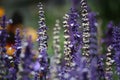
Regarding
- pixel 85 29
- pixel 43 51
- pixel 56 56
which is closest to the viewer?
pixel 43 51

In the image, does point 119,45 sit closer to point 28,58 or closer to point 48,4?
point 28,58

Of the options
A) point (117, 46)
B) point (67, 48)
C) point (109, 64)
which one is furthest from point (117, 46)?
point (67, 48)

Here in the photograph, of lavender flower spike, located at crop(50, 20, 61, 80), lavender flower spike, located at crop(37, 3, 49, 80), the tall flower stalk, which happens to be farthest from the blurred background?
lavender flower spike, located at crop(37, 3, 49, 80)

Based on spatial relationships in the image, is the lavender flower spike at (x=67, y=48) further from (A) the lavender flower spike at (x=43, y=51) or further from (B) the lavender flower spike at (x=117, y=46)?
(B) the lavender flower spike at (x=117, y=46)

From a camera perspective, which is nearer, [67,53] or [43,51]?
[43,51]

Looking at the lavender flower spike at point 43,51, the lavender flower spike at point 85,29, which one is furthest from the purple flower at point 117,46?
the lavender flower spike at point 43,51

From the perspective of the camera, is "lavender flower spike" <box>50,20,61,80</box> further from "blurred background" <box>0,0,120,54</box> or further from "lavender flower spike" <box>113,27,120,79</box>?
"blurred background" <box>0,0,120,54</box>

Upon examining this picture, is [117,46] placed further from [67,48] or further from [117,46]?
[67,48]

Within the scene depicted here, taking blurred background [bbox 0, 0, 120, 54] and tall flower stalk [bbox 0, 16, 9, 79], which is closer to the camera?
tall flower stalk [bbox 0, 16, 9, 79]

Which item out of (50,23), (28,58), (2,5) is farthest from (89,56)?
(2,5)
